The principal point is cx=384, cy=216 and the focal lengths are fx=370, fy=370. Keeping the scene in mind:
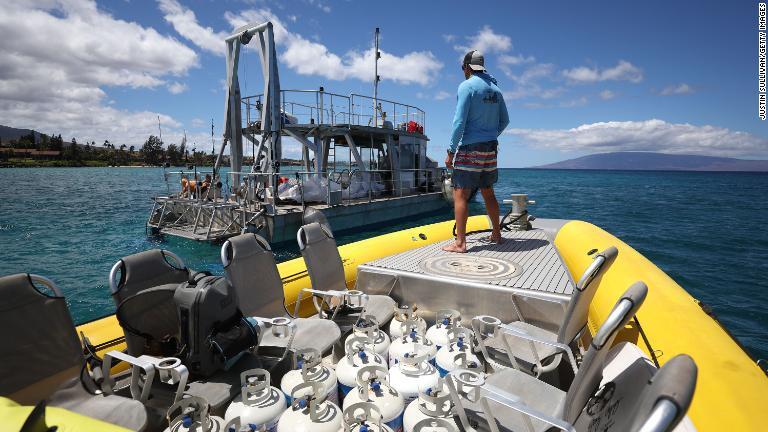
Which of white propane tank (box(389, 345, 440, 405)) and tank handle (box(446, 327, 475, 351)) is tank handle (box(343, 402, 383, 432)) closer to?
white propane tank (box(389, 345, 440, 405))

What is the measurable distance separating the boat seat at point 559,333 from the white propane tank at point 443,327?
0.27 metres

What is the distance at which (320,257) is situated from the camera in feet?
12.2

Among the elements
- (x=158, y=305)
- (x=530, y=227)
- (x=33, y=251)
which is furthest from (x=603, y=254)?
(x=33, y=251)

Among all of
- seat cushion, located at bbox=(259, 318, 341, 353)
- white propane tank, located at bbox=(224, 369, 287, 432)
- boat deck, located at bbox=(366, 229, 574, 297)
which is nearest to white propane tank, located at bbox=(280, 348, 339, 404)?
white propane tank, located at bbox=(224, 369, 287, 432)

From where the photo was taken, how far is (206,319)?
6.97ft

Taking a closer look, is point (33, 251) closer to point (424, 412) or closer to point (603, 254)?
point (424, 412)

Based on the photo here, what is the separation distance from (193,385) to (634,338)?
2802mm

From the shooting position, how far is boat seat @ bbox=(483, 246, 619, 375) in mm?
1992

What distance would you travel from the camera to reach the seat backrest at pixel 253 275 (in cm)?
310

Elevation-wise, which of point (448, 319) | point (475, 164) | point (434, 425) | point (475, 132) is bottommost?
point (434, 425)

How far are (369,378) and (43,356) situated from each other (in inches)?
72.8

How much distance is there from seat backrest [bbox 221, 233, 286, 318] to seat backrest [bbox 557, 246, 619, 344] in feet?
7.83

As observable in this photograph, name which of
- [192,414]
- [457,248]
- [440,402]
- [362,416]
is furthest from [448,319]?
[192,414]

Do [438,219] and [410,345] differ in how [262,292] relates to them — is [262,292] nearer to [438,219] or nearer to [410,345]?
[410,345]
